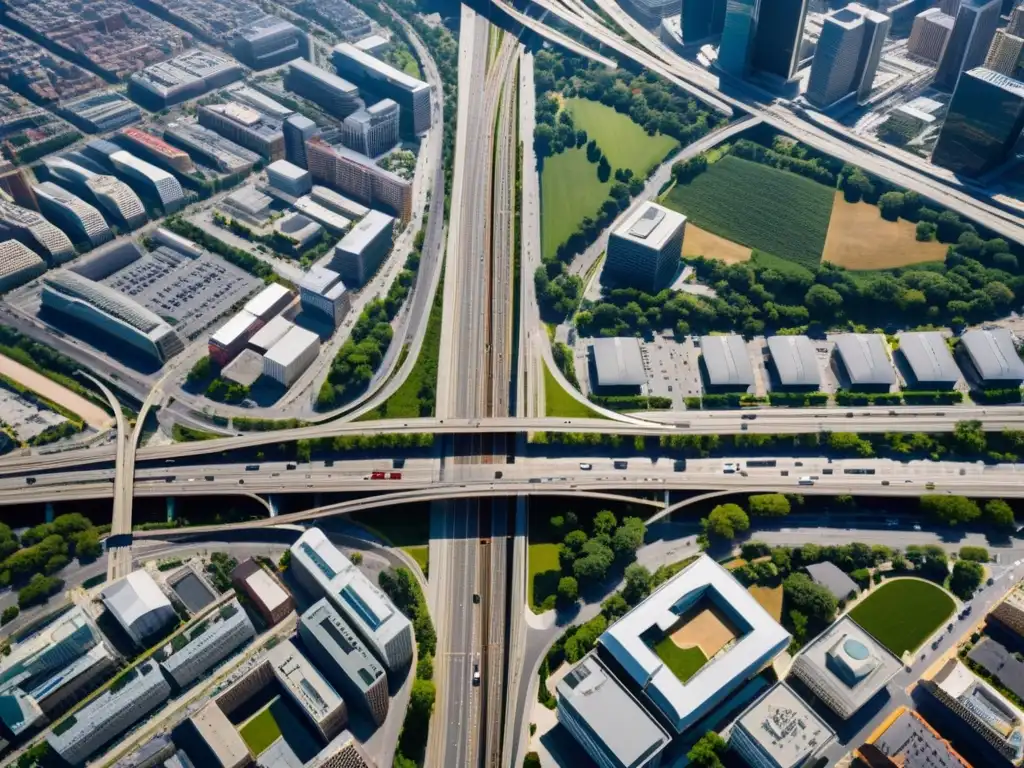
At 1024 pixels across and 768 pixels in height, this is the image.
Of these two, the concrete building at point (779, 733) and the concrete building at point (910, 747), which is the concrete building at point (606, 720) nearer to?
the concrete building at point (779, 733)

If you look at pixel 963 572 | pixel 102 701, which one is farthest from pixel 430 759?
pixel 963 572

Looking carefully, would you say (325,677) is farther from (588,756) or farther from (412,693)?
(588,756)

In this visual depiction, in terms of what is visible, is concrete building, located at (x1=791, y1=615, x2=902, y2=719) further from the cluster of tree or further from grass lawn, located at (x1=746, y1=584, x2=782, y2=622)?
the cluster of tree

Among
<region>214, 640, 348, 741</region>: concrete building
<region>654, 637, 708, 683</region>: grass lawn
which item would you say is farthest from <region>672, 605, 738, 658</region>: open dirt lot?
<region>214, 640, 348, 741</region>: concrete building

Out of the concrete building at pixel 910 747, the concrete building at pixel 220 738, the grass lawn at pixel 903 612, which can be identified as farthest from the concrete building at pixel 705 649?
the concrete building at pixel 220 738

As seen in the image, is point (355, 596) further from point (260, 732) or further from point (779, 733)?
point (779, 733)
